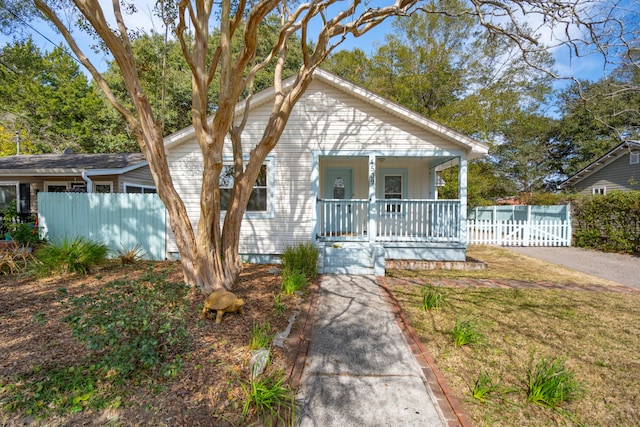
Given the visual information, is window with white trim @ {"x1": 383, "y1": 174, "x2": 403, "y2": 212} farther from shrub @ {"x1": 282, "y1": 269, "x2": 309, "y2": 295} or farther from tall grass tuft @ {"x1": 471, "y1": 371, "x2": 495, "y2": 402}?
tall grass tuft @ {"x1": 471, "y1": 371, "x2": 495, "y2": 402}

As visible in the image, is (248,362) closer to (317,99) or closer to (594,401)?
(594,401)

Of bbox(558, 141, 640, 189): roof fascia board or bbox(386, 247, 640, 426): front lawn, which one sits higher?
bbox(558, 141, 640, 189): roof fascia board

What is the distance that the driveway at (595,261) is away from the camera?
23.8 feet

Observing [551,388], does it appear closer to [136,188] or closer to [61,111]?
[136,188]

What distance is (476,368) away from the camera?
3121 millimetres

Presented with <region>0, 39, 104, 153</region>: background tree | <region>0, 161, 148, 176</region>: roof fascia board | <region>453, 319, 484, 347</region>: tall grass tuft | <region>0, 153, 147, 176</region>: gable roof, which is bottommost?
<region>453, 319, 484, 347</region>: tall grass tuft

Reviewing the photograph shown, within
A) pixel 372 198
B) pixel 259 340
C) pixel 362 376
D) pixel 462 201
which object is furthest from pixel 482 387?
pixel 462 201

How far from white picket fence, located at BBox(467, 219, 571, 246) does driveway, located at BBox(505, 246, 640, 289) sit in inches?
17.0

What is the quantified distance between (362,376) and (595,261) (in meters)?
10.5

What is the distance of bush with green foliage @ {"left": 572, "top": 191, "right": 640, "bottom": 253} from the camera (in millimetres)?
10047

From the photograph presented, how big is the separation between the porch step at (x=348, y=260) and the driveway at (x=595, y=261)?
5.90m

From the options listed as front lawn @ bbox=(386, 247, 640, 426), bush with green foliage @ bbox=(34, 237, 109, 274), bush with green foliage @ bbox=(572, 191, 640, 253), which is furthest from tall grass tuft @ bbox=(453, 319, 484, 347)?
bush with green foliage @ bbox=(572, 191, 640, 253)

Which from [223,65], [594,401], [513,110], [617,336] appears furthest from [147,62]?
[513,110]

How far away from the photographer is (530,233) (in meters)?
12.4
